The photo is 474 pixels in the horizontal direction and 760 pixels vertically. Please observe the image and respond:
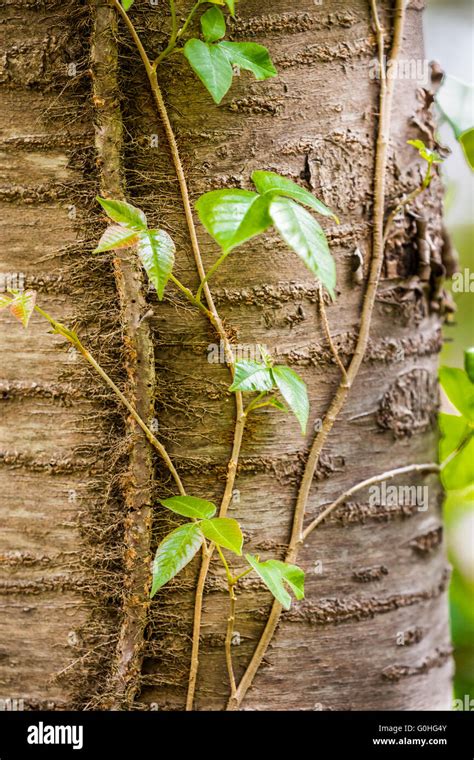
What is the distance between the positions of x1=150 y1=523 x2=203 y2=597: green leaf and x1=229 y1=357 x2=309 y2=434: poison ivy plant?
163mm

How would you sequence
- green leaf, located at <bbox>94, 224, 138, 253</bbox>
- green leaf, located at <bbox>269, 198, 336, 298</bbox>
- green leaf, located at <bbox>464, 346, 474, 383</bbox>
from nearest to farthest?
1. green leaf, located at <bbox>269, 198, 336, 298</bbox>
2. green leaf, located at <bbox>94, 224, 138, 253</bbox>
3. green leaf, located at <bbox>464, 346, 474, 383</bbox>

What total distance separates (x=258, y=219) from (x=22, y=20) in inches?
19.1

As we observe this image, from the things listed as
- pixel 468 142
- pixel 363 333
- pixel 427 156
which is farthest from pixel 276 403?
pixel 468 142

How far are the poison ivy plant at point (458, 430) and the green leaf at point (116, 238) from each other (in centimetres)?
56

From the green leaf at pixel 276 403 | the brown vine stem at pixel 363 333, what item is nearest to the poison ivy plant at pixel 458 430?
the brown vine stem at pixel 363 333

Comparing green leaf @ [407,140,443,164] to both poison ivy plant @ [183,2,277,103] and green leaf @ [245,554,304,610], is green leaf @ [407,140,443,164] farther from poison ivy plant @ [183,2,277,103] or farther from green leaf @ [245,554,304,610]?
green leaf @ [245,554,304,610]

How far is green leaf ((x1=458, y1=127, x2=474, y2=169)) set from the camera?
0.97 metres

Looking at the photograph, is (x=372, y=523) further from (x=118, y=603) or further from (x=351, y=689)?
(x=118, y=603)

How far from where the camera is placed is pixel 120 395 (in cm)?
73

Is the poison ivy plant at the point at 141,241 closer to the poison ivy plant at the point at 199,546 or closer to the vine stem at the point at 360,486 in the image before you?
the poison ivy plant at the point at 199,546

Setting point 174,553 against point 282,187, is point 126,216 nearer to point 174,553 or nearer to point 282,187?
point 282,187

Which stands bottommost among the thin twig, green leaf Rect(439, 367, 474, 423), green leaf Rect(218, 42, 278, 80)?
the thin twig

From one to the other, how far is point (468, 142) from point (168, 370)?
614 mm

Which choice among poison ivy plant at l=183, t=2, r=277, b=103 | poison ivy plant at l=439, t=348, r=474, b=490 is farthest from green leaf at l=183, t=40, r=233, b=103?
poison ivy plant at l=439, t=348, r=474, b=490
